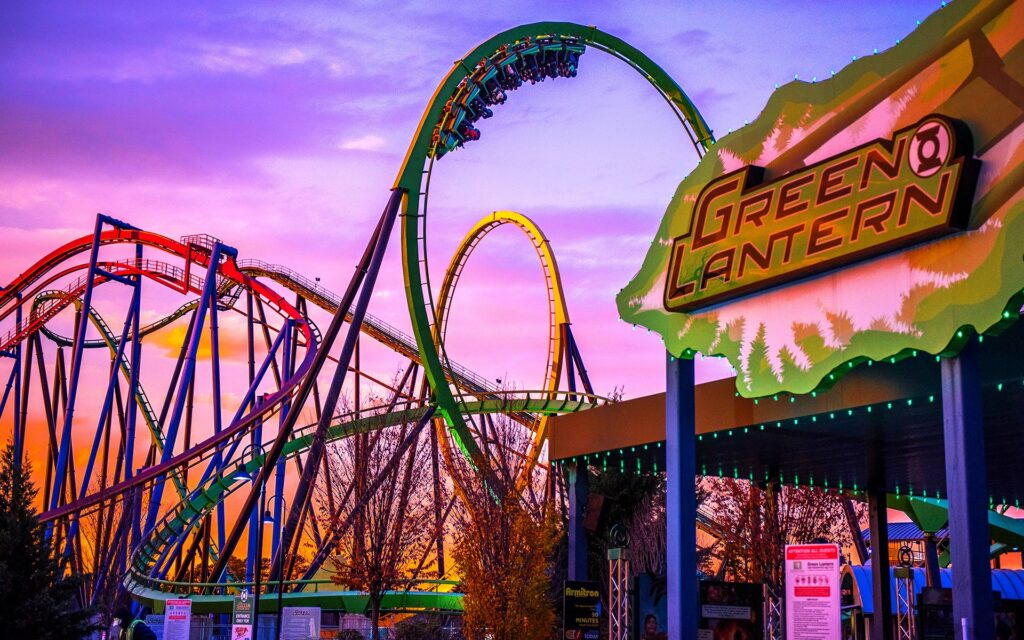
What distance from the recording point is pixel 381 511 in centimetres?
2766

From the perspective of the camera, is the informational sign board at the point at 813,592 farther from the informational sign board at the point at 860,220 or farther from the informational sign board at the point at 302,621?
the informational sign board at the point at 302,621

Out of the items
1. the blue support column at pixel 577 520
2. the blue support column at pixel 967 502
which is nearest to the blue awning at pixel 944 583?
the blue support column at pixel 577 520

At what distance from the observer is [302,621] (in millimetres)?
20812

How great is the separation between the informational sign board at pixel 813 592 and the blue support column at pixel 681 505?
3475 millimetres

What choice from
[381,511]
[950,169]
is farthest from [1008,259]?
[381,511]

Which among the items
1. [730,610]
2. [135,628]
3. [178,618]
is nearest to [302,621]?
[178,618]

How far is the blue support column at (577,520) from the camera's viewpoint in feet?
70.5

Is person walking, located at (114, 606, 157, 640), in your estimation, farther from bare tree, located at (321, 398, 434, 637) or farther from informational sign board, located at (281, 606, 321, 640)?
bare tree, located at (321, 398, 434, 637)

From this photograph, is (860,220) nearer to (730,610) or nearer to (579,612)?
(730,610)

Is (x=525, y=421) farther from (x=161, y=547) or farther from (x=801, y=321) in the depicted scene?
(x=801, y=321)

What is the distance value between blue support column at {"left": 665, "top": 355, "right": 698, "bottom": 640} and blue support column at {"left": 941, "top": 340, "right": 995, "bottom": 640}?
4261mm

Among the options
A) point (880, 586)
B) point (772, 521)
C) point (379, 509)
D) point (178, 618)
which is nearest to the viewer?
point (178, 618)

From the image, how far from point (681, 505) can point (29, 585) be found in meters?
9.80

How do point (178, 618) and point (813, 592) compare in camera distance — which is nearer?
point (813, 592)
